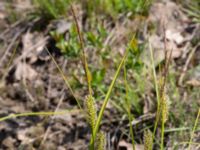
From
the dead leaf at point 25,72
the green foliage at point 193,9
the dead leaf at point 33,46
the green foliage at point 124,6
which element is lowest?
the dead leaf at point 25,72

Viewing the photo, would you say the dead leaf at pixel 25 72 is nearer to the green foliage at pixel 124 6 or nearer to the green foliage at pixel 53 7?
the green foliage at pixel 53 7

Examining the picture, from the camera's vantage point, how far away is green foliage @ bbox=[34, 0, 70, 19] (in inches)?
128

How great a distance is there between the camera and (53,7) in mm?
3281

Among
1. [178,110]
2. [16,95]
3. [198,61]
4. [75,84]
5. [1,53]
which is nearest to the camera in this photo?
[178,110]

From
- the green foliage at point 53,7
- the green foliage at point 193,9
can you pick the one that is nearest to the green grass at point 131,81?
the green foliage at point 193,9

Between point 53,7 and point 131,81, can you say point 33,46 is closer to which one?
point 53,7

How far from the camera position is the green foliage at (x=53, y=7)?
128 inches

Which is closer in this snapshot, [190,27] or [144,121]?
[144,121]

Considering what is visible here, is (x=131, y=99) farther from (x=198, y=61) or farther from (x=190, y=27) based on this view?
(x=190, y=27)

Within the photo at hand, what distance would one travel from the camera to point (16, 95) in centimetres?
308

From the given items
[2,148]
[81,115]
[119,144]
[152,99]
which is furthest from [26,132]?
[152,99]

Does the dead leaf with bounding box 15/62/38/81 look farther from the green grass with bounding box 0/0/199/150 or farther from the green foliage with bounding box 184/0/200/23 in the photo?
the green foliage with bounding box 184/0/200/23

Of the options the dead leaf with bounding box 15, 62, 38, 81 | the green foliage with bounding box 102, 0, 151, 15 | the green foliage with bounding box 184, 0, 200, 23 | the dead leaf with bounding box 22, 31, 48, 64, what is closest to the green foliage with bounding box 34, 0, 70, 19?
the dead leaf with bounding box 22, 31, 48, 64

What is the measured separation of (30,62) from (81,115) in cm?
75
